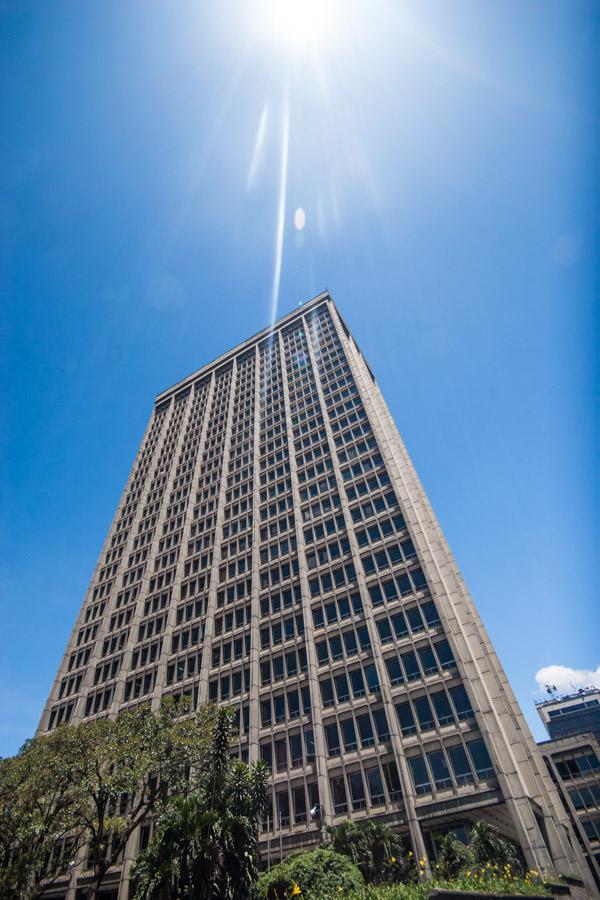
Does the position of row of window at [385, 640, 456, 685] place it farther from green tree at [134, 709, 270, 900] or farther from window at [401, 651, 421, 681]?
green tree at [134, 709, 270, 900]

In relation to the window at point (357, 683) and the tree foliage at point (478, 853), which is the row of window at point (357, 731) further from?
the tree foliage at point (478, 853)

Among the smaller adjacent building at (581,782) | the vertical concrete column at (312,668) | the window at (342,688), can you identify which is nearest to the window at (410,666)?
the window at (342,688)

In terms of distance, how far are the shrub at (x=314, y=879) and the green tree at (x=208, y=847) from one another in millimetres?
1303

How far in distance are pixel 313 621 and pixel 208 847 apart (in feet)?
72.3

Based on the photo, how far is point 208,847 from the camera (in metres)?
24.1

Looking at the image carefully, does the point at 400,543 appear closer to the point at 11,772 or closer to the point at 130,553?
the point at 11,772

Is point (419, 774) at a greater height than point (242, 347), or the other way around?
point (242, 347)

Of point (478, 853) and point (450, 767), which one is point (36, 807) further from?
point (450, 767)

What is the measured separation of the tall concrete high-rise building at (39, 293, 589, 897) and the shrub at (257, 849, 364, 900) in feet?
34.0

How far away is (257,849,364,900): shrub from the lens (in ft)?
70.0

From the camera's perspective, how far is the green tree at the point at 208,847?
24.1 metres

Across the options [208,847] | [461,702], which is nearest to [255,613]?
[461,702]

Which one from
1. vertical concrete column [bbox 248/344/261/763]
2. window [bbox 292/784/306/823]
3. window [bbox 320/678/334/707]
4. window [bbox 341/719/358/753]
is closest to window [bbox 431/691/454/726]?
window [bbox 341/719/358/753]

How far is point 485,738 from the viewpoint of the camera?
31.8 metres
